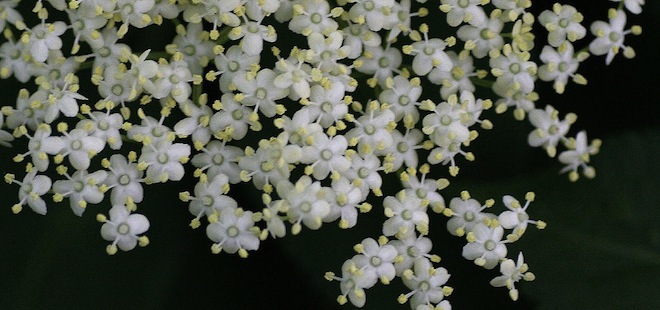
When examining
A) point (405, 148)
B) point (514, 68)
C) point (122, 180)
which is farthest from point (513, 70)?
point (122, 180)

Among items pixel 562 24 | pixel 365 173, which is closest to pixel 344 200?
pixel 365 173

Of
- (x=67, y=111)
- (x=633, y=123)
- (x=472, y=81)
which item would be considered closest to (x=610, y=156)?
(x=633, y=123)

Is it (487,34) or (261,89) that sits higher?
(487,34)

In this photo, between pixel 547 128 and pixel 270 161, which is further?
pixel 547 128

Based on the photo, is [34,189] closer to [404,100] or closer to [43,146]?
[43,146]

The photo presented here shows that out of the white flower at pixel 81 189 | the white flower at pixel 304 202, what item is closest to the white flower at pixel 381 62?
the white flower at pixel 304 202

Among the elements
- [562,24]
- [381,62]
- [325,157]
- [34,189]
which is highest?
[562,24]

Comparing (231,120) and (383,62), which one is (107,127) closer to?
(231,120)

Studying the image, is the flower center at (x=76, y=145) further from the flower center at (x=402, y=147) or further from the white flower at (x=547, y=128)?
the white flower at (x=547, y=128)

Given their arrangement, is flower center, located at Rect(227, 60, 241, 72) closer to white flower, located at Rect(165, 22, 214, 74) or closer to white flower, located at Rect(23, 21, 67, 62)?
white flower, located at Rect(165, 22, 214, 74)
